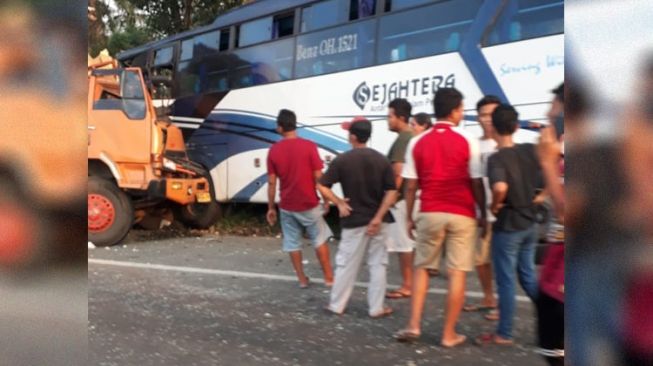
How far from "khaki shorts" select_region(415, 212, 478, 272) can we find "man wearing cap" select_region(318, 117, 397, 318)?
846mm

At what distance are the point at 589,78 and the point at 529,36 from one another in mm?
5792

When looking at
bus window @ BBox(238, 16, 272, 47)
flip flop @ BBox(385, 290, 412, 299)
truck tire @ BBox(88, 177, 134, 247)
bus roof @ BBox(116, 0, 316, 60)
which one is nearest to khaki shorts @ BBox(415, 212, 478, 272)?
flip flop @ BBox(385, 290, 412, 299)

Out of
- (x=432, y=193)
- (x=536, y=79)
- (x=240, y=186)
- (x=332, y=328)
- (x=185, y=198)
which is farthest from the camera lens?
(x=240, y=186)

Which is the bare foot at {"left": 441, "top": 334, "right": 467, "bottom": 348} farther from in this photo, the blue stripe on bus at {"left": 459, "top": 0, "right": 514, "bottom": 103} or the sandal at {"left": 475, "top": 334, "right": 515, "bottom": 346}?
the blue stripe on bus at {"left": 459, "top": 0, "right": 514, "bottom": 103}

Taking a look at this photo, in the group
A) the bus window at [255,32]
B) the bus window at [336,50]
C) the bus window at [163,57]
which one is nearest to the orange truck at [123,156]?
the bus window at [255,32]

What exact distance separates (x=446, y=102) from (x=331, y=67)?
5.22 m

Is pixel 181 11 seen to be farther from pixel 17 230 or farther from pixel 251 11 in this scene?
pixel 17 230

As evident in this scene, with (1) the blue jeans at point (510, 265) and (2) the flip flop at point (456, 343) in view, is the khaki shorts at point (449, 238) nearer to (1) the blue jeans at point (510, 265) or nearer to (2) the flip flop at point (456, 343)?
(1) the blue jeans at point (510, 265)

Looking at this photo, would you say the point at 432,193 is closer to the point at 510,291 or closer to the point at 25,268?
the point at 510,291

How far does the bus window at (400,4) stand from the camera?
8061mm

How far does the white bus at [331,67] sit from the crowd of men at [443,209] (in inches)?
60.9

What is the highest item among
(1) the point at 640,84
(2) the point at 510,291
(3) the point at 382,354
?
(1) the point at 640,84

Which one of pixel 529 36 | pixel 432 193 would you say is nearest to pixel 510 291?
pixel 432 193

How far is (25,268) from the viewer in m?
1.53
